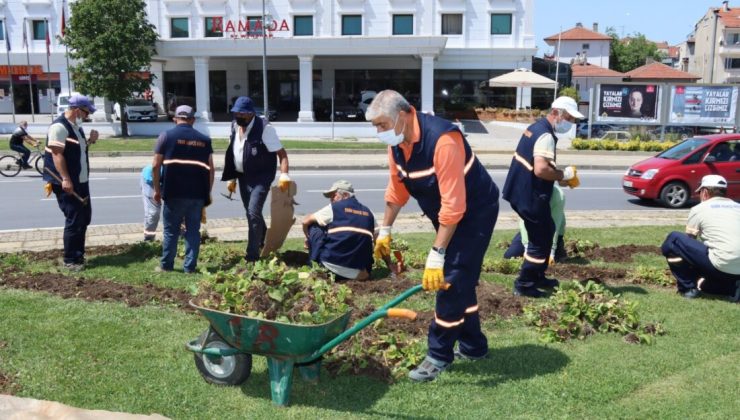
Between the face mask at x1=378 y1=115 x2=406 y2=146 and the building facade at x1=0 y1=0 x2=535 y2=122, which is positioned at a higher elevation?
the building facade at x1=0 y1=0 x2=535 y2=122

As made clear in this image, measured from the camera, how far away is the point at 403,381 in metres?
4.60

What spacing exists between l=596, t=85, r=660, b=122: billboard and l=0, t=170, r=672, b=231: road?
7657mm

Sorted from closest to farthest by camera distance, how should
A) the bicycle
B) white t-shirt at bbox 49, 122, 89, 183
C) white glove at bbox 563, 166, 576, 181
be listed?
white glove at bbox 563, 166, 576, 181 → white t-shirt at bbox 49, 122, 89, 183 → the bicycle

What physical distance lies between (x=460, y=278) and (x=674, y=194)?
11.7 meters

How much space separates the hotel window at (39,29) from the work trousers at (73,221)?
4514cm

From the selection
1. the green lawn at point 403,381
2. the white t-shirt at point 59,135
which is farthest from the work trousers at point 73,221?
the green lawn at point 403,381

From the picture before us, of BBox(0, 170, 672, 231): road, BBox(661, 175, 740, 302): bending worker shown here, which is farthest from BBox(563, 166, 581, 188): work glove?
BBox(0, 170, 672, 231): road

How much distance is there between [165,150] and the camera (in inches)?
284

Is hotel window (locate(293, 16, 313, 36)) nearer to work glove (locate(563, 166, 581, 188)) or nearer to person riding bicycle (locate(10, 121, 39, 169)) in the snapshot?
person riding bicycle (locate(10, 121, 39, 169))

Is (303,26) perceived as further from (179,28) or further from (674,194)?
(674,194)

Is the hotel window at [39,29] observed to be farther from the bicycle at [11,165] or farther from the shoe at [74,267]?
the shoe at [74,267]

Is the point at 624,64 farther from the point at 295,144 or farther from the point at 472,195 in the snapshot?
the point at 472,195

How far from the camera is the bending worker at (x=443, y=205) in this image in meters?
4.24

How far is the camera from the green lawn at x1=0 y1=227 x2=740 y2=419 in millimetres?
4215
